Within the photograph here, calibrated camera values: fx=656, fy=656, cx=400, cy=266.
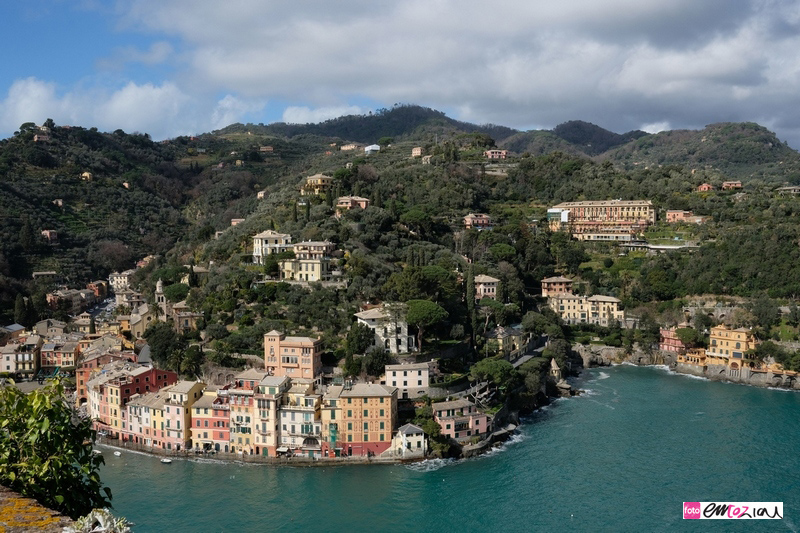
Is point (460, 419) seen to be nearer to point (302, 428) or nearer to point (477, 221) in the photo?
point (302, 428)

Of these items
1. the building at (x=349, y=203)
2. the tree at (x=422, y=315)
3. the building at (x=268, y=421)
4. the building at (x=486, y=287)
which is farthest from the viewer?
the building at (x=349, y=203)

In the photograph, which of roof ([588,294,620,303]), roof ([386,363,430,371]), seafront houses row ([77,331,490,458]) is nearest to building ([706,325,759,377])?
roof ([588,294,620,303])

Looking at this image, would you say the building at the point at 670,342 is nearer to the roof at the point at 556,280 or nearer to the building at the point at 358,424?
the roof at the point at 556,280

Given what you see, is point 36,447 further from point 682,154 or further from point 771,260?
point 682,154

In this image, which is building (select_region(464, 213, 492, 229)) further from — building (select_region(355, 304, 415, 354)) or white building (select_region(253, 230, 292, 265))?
building (select_region(355, 304, 415, 354))

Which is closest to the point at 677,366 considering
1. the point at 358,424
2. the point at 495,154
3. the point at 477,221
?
the point at 477,221

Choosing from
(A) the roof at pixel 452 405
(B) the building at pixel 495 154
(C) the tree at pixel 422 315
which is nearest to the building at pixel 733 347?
(C) the tree at pixel 422 315

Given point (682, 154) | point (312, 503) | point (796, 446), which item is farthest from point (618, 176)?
point (682, 154)
